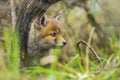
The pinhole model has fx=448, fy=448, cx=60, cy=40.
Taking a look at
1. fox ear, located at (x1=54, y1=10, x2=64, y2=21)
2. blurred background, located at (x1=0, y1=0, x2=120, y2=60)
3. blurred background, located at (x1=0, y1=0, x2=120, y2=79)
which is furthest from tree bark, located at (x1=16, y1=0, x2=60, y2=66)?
blurred background, located at (x1=0, y1=0, x2=120, y2=60)

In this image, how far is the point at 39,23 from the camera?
7.36 metres

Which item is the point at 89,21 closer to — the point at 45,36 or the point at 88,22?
the point at 88,22

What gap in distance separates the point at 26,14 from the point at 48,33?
7.50 feet

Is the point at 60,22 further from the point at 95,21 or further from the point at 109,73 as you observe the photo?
the point at 109,73

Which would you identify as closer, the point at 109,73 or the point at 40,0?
the point at 109,73

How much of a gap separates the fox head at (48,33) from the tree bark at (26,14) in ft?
5.28

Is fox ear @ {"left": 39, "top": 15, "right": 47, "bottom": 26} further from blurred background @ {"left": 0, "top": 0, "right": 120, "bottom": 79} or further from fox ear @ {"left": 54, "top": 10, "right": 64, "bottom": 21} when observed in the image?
blurred background @ {"left": 0, "top": 0, "right": 120, "bottom": 79}

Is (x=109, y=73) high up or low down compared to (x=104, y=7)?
down

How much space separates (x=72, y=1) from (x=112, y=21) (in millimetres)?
1133

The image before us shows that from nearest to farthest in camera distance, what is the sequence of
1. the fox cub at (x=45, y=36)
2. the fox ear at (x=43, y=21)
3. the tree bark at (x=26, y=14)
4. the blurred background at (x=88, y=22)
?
the tree bark at (x=26, y=14) → the fox cub at (x=45, y=36) → the fox ear at (x=43, y=21) → the blurred background at (x=88, y=22)

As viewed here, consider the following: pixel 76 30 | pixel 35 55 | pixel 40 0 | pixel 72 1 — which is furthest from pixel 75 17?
pixel 40 0

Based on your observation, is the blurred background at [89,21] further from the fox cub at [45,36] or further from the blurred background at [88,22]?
the fox cub at [45,36]

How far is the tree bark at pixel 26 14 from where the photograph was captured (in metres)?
5.37

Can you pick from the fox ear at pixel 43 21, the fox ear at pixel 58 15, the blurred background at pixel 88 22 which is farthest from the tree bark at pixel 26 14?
the fox ear at pixel 58 15
